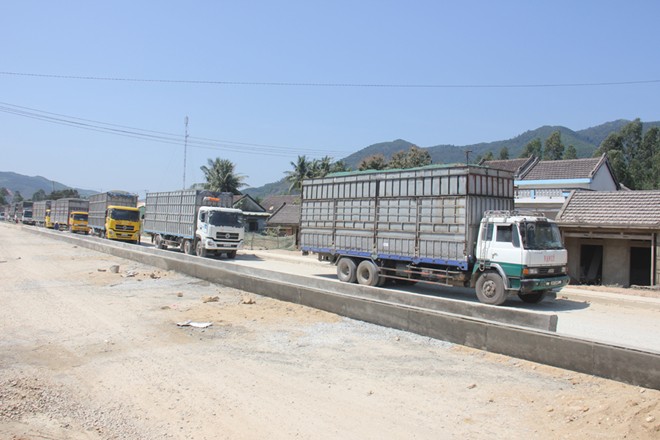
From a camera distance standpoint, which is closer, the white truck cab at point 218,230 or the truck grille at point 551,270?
the truck grille at point 551,270

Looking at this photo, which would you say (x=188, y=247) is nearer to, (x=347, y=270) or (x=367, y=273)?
(x=347, y=270)

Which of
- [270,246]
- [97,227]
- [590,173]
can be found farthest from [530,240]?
[97,227]

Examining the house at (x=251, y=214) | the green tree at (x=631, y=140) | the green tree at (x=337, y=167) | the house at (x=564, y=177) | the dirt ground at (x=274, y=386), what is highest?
the green tree at (x=631, y=140)

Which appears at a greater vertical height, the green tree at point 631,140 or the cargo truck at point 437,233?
the green tree at point 631,140

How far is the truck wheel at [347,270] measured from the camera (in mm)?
17500

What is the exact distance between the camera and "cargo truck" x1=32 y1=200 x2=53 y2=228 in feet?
199

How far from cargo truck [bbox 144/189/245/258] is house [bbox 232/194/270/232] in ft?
99.0

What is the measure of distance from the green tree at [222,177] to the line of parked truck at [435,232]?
1943 inches

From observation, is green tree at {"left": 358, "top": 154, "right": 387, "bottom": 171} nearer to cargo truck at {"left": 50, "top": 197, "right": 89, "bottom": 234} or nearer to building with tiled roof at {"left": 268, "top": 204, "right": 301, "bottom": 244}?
building with tiled roof at {"left": 268, "top": 204, "right": 301, "bottom": 244}

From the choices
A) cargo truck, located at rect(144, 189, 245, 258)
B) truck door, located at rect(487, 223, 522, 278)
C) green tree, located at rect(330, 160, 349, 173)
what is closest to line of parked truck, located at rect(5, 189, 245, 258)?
cargo truck, located at rect(144, 189, 245, 258)

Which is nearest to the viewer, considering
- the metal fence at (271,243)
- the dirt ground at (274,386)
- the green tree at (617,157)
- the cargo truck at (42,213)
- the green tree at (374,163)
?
the dirt ground at (274,386)

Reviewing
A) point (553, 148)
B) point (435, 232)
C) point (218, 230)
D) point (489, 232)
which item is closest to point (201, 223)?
point (218, 230)

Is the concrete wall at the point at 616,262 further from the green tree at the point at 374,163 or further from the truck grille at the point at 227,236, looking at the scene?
the green tree at the point at 374,163

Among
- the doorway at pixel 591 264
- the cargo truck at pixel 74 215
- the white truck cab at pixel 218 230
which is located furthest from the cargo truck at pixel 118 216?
the doorway at pixel 591 264
